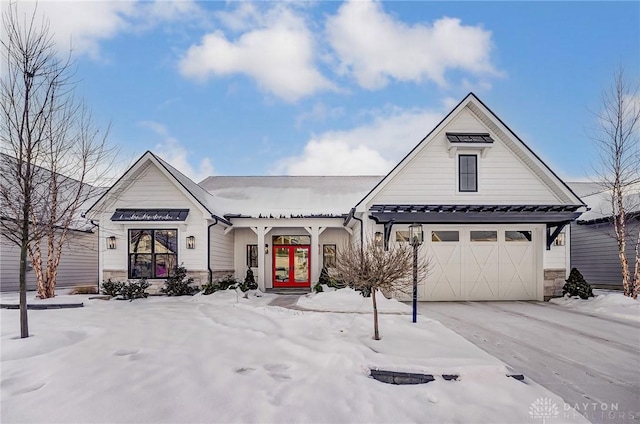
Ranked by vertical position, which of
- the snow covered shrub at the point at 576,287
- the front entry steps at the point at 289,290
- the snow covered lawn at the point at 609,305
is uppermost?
the snow covered shrub at the point at 576,287

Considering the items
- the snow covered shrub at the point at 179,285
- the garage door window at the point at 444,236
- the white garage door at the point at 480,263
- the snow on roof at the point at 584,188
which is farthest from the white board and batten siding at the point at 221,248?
the snow on roof at the point at 584,188

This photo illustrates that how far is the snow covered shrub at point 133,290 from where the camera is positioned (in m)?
11.8

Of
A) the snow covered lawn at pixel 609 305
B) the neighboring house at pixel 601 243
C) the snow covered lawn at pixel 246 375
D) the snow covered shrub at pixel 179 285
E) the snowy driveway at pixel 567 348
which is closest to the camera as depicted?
the snow covered lawn at pixel 246 375

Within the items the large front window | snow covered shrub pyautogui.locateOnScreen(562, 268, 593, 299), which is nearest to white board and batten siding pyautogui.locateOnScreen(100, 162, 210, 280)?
the large front window

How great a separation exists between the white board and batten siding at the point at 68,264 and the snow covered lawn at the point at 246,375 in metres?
7.40

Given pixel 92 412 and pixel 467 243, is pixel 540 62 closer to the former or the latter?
pixel 467 243

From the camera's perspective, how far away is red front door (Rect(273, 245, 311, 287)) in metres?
16.0

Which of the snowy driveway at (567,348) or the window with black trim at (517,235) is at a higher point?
the window with black trim at (517,235)

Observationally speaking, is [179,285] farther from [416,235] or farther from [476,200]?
[476,200]

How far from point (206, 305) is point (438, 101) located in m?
13.7

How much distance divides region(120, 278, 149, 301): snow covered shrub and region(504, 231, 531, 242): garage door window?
12.5m

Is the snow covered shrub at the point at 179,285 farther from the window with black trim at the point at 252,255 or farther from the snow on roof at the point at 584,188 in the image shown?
the snow on roof at the point at 584,188

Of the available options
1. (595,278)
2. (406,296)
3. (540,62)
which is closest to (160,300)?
(406,296)

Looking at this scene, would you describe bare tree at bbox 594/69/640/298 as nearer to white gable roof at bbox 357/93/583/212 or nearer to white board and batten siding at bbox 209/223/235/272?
white gable roof at bbox 357/93/583/212
